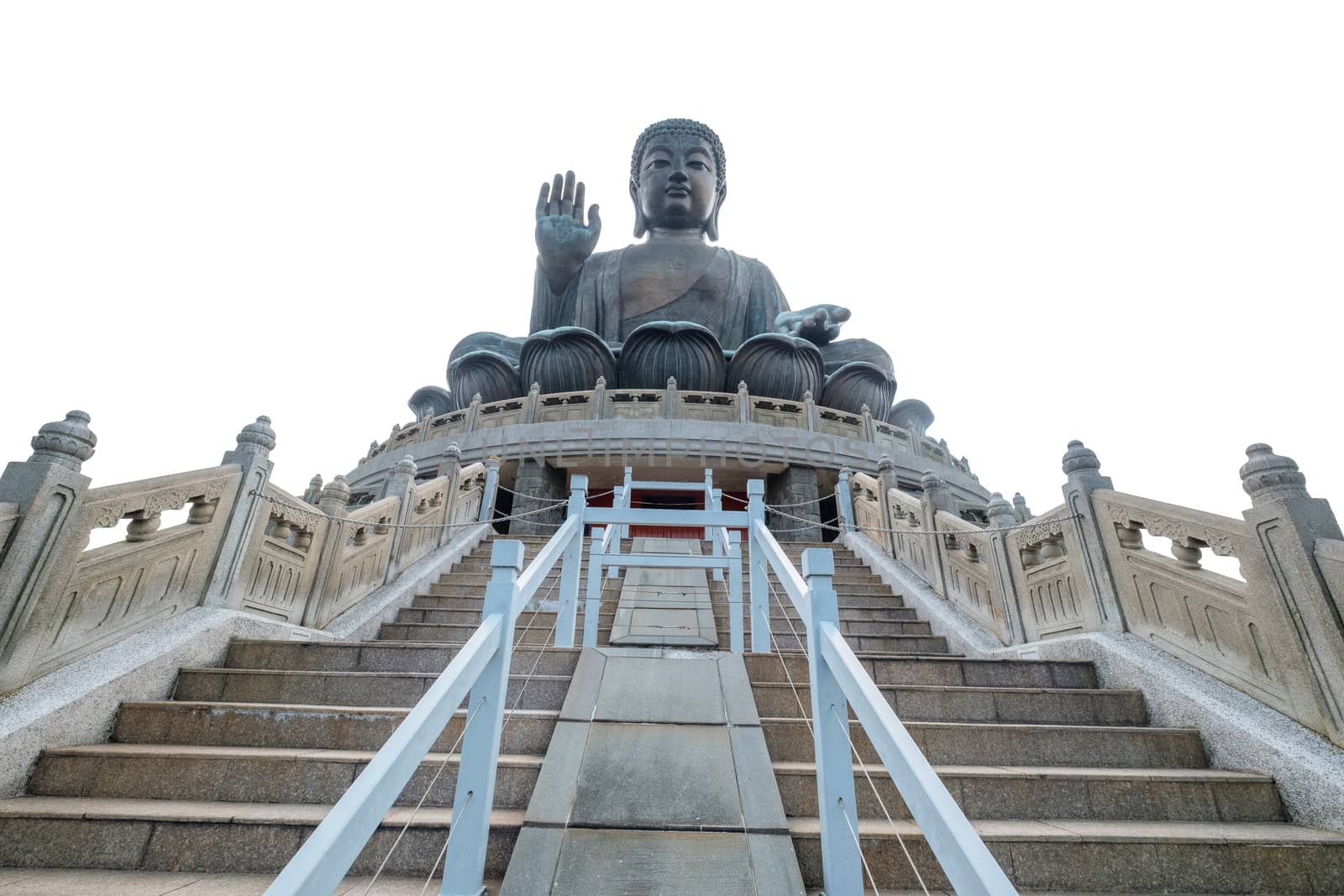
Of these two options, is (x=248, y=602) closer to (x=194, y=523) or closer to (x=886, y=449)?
(x=194, y=523)

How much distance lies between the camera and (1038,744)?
315 centimetres

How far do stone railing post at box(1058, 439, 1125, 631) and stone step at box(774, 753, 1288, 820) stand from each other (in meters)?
1.56

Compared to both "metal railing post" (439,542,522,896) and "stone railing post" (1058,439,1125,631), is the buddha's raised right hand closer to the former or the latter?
"stone railing post" (1058,439,1125,631)

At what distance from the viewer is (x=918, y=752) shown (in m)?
1.35

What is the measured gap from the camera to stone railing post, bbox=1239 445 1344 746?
301 cm

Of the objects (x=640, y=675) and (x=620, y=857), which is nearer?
(x=620, y=857)

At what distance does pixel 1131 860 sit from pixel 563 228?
1865 cm

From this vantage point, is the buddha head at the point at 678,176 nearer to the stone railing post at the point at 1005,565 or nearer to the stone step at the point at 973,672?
the stone railing post at the point at 1005,565

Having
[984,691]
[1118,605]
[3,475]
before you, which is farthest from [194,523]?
[1118,605]

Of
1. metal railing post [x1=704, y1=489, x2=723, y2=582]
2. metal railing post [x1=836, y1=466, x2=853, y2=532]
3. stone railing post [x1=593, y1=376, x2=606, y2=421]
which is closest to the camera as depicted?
metal railing post [x1=704, y1=489, x2=723, y2=582]

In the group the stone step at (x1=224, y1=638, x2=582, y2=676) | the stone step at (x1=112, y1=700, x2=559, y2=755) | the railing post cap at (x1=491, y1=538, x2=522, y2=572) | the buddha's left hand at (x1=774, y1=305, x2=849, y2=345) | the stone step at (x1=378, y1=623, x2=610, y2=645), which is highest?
the buddha's left hand at (x1=774, y1=305, x2=849, y2=345)

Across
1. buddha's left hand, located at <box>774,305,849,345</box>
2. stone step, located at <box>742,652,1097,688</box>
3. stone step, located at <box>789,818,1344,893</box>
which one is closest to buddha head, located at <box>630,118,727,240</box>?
buddha's left hand, located at <box>774,305,849,345</box>

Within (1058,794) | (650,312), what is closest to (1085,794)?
(1058,794)

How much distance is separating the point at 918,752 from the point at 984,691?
2712 mm
